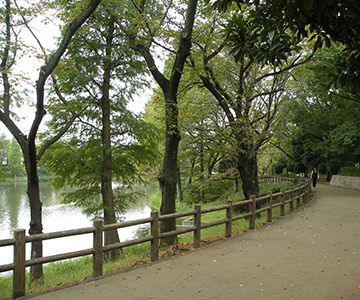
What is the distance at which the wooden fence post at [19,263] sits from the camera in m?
5.07

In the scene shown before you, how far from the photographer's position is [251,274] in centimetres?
586

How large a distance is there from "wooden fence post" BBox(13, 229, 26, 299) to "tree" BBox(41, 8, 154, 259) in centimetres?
801

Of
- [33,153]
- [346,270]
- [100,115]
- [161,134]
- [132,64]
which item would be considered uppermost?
[132,64]

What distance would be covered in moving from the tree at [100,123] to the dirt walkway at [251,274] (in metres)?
7.08

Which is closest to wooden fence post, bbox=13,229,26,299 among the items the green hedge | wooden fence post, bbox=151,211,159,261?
wooden fence post, bbox=151,211,159,261

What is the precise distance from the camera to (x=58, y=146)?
1346cm

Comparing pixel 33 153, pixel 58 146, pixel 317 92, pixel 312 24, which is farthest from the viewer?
pixel 317 92

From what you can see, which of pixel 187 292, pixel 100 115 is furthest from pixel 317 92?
pixel 187 292

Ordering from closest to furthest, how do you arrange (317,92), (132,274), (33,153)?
(132,274), (33,153), (317,92)

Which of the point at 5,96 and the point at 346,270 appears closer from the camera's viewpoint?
the point at 346,270

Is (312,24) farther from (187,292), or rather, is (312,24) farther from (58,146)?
(58,146)

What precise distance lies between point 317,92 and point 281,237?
84.9 ft

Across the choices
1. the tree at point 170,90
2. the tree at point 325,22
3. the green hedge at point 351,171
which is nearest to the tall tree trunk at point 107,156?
the tree at point 170,90

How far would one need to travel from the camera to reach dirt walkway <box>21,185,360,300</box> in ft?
16.3
